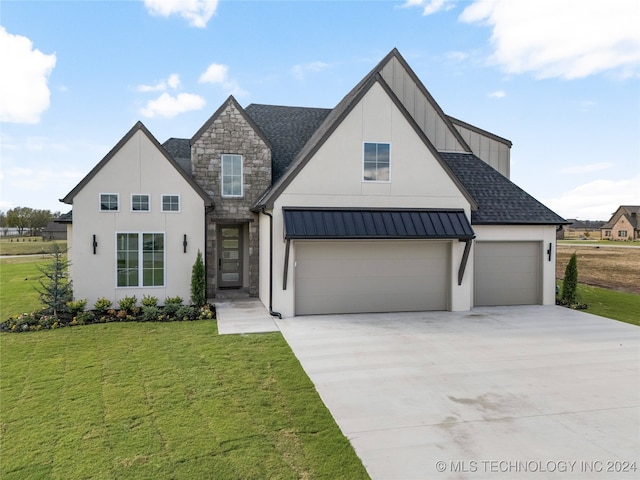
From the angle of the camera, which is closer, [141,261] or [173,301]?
[173,301]

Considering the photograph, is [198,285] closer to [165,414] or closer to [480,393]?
[165,414]

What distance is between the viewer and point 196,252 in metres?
12.9

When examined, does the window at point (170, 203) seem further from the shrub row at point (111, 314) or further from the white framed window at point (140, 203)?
the shrub row at point (111, 314)

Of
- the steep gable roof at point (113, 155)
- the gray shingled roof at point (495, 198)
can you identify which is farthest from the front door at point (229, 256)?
the gray shingled roof at point (495, 198)

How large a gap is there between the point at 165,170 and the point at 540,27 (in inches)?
477

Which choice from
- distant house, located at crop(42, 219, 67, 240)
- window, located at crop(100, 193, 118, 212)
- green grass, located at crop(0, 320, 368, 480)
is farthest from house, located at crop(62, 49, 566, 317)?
distant house, located at crop(42, 219, 67, 240)

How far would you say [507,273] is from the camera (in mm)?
13281

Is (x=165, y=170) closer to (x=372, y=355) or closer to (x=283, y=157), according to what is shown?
(x=283, y=157)

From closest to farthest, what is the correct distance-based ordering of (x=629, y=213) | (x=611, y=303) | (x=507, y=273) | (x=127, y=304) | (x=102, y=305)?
(x=102, y=305) < (x=127, y=304) < (x=507, y=273) < (x=611, y=303) < (x=629, y=213)

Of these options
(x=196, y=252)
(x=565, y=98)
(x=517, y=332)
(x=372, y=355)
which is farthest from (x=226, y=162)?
(x=565, y=98)

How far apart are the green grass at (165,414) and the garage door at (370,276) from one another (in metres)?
3.04

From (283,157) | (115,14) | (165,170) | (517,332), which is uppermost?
(115,14)

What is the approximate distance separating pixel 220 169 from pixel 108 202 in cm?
373

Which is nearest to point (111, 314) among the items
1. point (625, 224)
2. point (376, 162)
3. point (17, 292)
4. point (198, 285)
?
point (198, 285)
